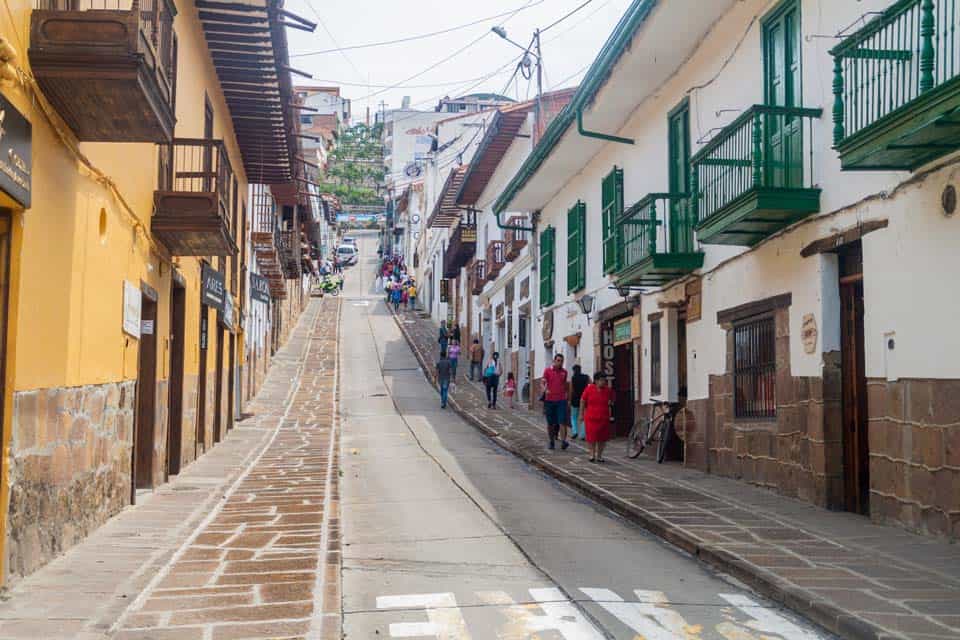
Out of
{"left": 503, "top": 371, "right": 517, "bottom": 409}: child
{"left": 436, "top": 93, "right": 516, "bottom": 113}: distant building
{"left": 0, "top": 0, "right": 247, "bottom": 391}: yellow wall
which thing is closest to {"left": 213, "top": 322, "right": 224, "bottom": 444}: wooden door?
{"left": 0, "top": 0, "right": 247, "bottom": 391}: yellow wall

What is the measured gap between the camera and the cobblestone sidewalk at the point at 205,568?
5.76 meters

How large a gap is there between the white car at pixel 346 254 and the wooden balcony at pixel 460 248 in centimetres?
3638

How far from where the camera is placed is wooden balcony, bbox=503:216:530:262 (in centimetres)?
2744

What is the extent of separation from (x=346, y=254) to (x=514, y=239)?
53.7 metres

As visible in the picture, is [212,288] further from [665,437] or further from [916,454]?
[916,454]

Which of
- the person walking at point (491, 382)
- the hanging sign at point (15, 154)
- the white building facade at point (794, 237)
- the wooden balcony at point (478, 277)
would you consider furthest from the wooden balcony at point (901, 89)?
the wooden balcony at point (478, 277)

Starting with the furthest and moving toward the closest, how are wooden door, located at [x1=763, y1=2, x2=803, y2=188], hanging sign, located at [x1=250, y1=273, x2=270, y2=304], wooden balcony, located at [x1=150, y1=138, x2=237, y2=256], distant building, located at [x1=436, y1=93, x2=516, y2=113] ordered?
1. distant building, located at [x1=436, y1=93, x2=516, y2=113]
2. hanging sign, located at [x1=250, y1=273, x2=270, y2=304]
3. wooden balcony, located at [x1=150, y1=138, x2=237, y2=256]
4. wooden door, located at [x1=763, y1=2, x2=803, y2=188]

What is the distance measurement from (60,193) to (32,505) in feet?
7.57

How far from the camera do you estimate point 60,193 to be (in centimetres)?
743

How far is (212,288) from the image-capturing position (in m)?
16.0

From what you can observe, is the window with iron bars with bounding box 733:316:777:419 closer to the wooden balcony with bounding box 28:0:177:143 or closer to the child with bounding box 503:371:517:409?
the wooden balcony with bounding box 28:0:177:143

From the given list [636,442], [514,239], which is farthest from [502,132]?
[636,442]

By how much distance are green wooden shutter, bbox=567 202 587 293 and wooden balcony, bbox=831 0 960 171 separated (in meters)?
11.7

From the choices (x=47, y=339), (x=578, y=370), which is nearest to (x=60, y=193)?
(x=47, y=339)
